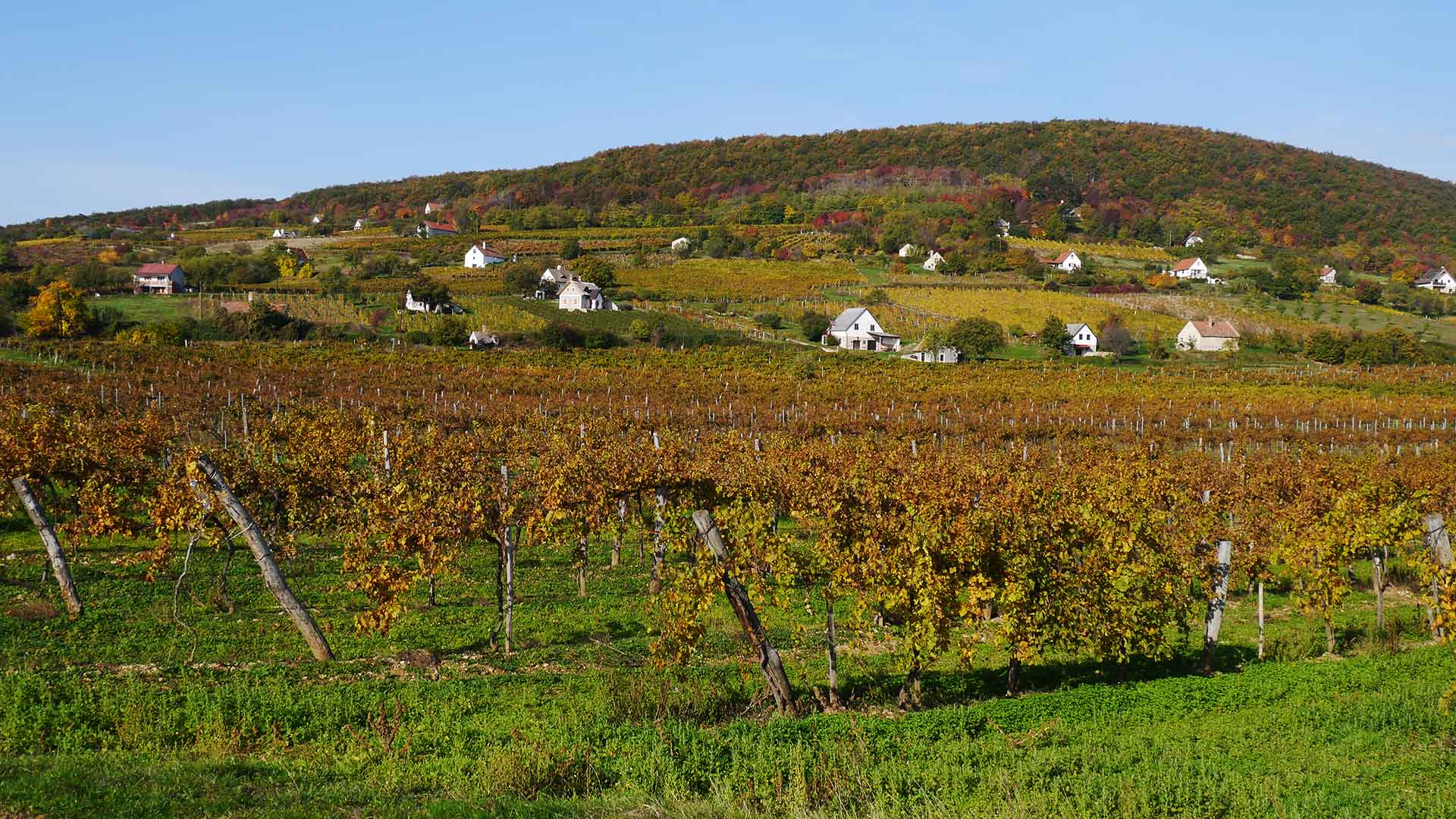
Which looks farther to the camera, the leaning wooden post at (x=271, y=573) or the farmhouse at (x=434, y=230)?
the farmhouse at (x=434, y=230)

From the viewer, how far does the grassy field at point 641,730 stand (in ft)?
27.2

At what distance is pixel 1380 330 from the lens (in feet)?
305

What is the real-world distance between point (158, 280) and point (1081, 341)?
292 ft

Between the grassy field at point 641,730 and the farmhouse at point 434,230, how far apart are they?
13998 cm

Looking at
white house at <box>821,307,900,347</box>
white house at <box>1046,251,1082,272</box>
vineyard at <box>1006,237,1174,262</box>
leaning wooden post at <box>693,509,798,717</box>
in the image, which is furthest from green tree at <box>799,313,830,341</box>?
leaning wooden post at <box>693,509,798,717</box>

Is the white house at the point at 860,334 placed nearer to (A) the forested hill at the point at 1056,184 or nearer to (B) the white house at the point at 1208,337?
(B) the white house at the point at 1208,337

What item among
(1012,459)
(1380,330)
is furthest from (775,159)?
(1012,459)

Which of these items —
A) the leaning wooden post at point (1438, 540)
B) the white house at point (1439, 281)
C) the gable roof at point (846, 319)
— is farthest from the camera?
the white house at point (1439, 281)

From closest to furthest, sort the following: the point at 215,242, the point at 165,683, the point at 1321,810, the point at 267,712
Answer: the point at 1321,810, the point at 267,712, the point at 165,683, the point at 215,242

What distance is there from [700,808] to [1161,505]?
1602 centimetres

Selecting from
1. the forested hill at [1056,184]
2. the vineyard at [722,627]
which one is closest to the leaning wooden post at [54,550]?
the vineyard at [722,627]

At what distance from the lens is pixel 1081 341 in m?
85.0

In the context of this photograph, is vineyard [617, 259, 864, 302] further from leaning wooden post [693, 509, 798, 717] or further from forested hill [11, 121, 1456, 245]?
leaning wooden post [693, 509, 798, 717]

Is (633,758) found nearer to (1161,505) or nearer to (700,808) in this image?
(700,808)
